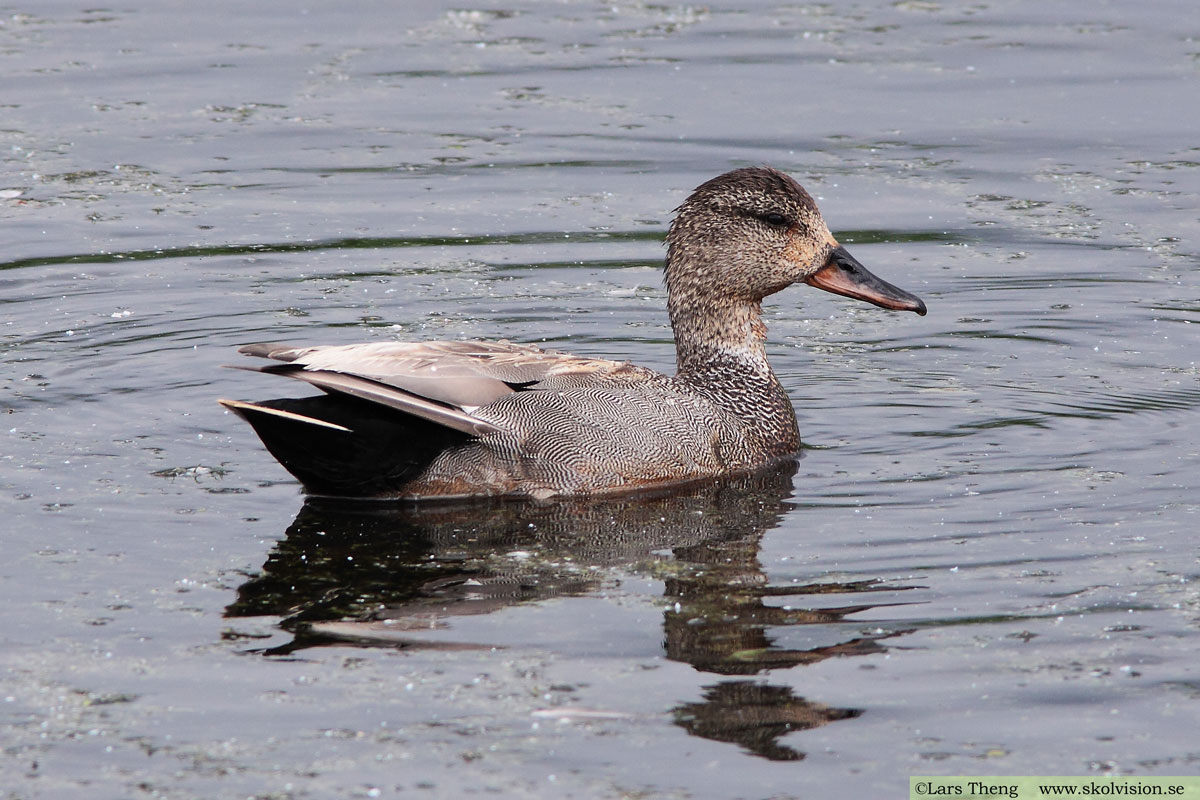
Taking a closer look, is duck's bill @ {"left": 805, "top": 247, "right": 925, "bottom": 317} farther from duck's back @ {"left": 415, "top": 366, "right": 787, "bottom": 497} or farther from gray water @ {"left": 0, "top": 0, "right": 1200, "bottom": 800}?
duck's back @ {"left": 415, "top": 366, "right": 787, "bottom": 497}

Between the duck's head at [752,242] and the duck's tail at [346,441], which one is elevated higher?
the duck's head at [752,242]

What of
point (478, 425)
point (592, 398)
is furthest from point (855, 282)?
point (478, 425)

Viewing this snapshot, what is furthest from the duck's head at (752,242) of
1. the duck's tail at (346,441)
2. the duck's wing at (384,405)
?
the duck's tail at (346,441)

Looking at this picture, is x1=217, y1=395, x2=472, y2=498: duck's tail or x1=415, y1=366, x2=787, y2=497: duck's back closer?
x1=217, y1=395, x2=472, y2=498: duck's tail

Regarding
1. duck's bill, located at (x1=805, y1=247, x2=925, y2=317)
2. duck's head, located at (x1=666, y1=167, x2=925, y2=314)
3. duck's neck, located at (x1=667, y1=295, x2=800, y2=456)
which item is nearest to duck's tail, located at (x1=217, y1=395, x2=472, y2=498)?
duck's neck, located at (x1=667, y1=295, x2=800, y2=456)

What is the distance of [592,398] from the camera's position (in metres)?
7.65

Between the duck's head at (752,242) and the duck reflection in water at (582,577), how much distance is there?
3.32 feet

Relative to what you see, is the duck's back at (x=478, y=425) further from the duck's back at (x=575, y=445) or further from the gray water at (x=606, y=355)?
the gray water at (x=606, y=355)

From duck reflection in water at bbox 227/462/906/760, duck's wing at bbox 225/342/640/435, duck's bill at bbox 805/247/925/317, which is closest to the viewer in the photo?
duck reflection in water at bbox 227/462/906/760

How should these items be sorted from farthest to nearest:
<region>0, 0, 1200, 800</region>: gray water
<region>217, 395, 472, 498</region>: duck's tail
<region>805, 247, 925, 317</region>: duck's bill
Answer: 1. <region>805, 247, 925, 317</region>: duck's bill
2. <region>217, 395, 472, 498</region>: duck's tail
3. <region>0, 0, 1200, 800</region>: gray water

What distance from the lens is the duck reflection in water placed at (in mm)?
5758

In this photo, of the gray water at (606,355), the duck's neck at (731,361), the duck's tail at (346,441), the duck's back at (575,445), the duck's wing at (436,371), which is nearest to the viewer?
the gray water at (606,355)

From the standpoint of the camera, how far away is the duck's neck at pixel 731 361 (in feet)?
27.1

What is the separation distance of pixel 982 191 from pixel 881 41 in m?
3.61
